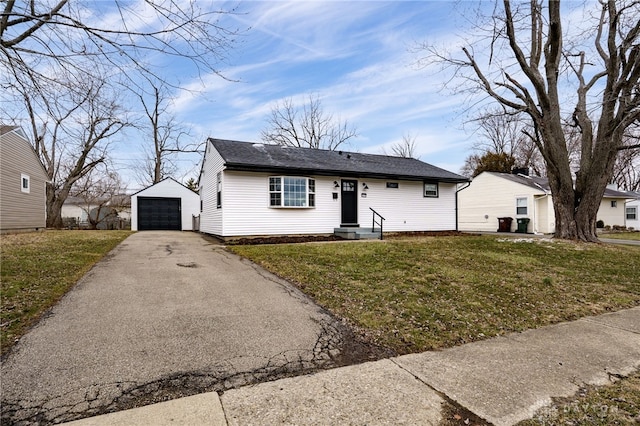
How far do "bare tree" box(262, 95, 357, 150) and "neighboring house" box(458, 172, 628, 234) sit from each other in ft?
42.2

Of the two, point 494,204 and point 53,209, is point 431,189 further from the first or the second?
point 53,209

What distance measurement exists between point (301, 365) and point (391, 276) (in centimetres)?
362

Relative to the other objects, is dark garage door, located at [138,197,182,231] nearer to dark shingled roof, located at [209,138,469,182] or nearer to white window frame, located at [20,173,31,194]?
white window frame, located at [20,173,31,194]

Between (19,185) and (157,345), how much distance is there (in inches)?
672

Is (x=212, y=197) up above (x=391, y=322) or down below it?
above

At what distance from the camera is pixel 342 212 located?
13625 mm

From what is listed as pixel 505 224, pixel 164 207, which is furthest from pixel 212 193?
pixel 505 224

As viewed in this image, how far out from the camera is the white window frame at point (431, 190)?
50.2 ft

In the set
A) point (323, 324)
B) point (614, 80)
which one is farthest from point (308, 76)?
point (614, 80)

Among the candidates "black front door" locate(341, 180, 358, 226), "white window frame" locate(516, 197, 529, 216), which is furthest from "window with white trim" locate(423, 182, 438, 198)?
"white window frame" locate(516, 197, 529, 216)

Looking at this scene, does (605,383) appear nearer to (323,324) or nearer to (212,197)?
(323,324)

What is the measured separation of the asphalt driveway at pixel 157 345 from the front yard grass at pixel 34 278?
0.20m

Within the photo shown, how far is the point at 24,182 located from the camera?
1545 cm

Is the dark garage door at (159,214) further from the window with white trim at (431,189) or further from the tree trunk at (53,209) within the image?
the window with white trim at (431,189)
